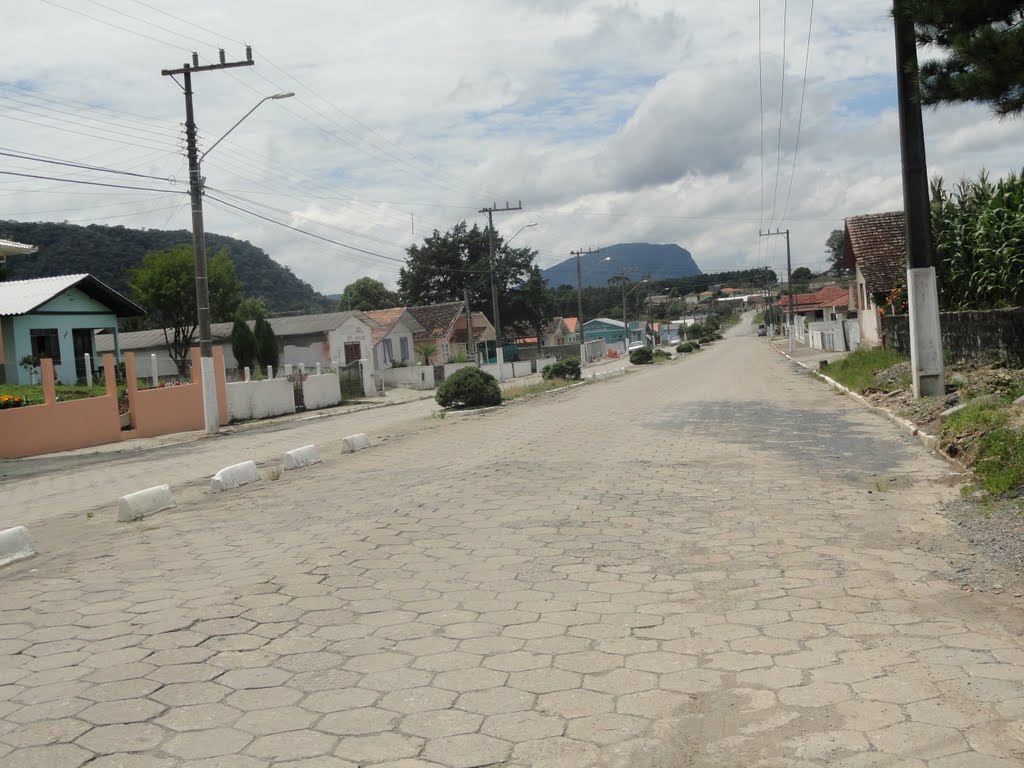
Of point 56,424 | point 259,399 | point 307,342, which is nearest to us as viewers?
point 56,424

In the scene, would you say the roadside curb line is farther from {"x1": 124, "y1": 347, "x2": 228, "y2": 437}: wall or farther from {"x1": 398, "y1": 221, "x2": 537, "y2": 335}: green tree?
{"x1": 398, "y1": 221, "x2": 537, "y2": 335}: green tree

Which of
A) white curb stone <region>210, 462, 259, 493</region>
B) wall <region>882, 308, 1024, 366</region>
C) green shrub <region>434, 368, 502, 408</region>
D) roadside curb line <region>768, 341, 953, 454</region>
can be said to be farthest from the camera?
green shrub <region>434, 368, 502, 408</region>

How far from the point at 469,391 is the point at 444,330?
131 ft

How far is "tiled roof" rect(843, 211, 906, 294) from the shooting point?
32625mm

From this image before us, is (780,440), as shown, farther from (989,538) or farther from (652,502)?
(989,538)

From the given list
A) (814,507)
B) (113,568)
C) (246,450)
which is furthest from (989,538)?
(246,450)

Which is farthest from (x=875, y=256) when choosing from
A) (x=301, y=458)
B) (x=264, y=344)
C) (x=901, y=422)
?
(x=264, y=344)

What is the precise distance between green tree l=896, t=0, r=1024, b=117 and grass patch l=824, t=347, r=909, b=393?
1080 centimetres

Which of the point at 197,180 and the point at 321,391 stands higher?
the point at 197,180

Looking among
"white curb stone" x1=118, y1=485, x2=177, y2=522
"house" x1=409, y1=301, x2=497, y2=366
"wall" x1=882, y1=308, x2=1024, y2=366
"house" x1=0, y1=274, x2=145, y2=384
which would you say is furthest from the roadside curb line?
"house" x1=409, y1=301, x2=497, y2=366


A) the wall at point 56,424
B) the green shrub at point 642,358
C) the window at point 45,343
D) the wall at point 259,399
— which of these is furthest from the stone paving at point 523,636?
the green shrub at point 642,358

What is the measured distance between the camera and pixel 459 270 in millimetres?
78750

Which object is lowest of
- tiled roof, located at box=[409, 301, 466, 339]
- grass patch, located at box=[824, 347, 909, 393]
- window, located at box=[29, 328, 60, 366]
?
grass patch, located at box=[824, 347, 909, 393]

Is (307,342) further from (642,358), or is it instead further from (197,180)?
(197,180)
